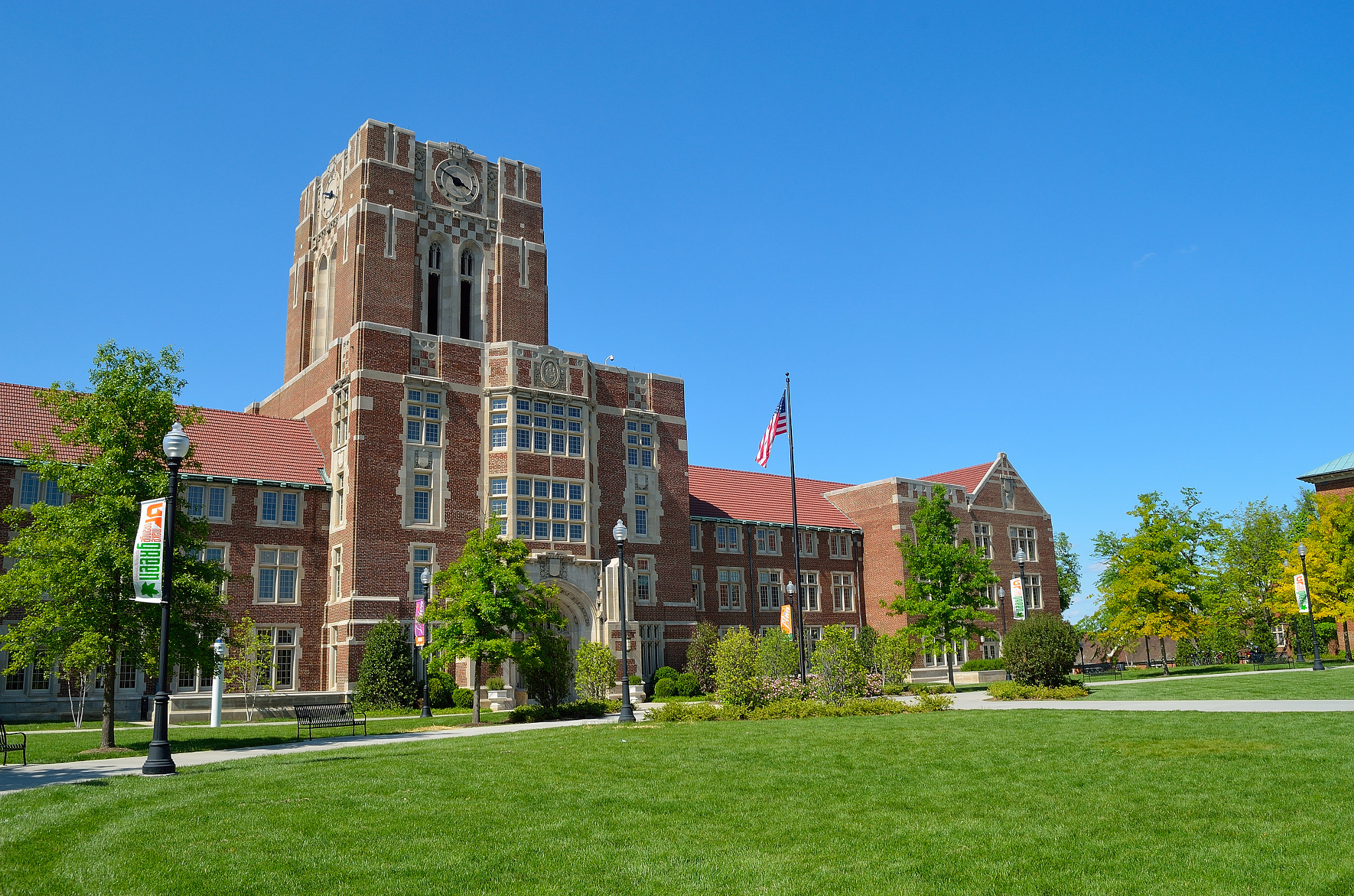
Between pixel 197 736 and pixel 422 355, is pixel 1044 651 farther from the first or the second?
pixel 422 355

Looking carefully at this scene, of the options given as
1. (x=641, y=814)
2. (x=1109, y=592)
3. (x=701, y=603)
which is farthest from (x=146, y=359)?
(x=1109, y=592)

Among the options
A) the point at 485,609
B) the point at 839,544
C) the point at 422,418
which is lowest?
the point at 485,609

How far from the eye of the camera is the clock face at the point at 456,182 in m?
51.7

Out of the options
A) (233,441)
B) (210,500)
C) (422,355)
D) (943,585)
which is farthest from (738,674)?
(233,441)

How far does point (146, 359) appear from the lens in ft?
81.4

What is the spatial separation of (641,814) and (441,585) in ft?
73.5

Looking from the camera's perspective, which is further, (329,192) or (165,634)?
(329,192)

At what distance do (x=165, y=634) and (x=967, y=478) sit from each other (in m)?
63.1

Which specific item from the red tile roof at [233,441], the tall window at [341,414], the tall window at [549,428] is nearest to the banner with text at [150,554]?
the red tile roof at [233,441]

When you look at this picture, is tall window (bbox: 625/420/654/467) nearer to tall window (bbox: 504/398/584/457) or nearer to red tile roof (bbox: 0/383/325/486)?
tall window (bbox: 504/398/584/457)

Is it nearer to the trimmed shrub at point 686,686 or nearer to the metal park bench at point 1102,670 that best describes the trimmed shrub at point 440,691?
the trimmed shrub at point 686,686

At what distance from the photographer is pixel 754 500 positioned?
64812mm

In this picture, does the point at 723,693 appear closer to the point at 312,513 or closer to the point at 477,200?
the point at 312,513

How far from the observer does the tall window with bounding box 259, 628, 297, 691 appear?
41844mm
